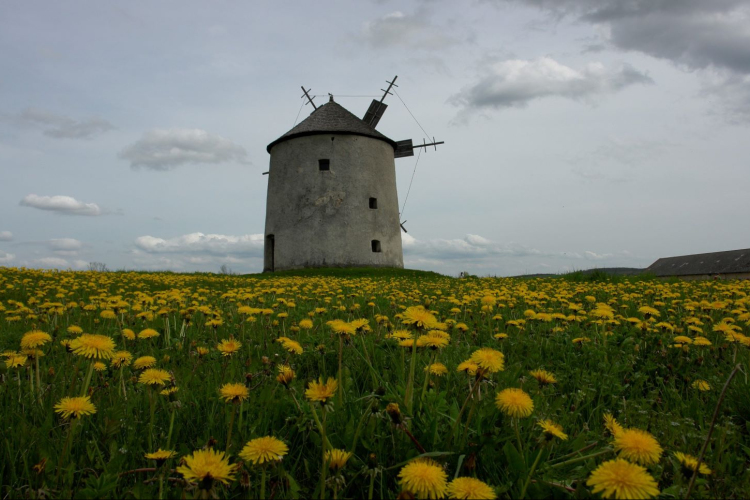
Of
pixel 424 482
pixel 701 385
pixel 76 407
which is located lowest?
pixel 701 385

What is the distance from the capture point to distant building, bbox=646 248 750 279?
32.6 metres


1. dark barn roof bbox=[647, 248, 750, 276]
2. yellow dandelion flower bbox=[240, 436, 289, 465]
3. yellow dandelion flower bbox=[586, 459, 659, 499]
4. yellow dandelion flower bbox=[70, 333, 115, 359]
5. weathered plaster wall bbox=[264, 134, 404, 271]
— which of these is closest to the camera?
yellow dandelion flower bbox=[586, 459, 659, 499]

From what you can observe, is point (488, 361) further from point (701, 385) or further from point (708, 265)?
point (708, 265)

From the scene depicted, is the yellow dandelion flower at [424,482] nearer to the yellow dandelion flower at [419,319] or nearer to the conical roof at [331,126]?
the yellow dandelion flower at [419,319]

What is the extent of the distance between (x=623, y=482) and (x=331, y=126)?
2407 centimetres

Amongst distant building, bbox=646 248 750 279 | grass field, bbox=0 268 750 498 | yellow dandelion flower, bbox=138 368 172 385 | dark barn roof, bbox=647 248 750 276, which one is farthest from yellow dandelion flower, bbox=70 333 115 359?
dark barn roof, bbox=647 248 750 276

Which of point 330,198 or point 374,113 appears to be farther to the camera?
point 374,113

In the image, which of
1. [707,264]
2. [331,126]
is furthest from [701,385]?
[707,264]

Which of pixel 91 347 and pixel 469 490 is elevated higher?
pixel 91 347

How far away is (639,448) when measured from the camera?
4.26ft

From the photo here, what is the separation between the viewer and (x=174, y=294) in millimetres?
4863

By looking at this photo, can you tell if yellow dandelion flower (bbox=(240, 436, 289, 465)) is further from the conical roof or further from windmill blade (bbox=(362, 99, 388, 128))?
windmill blade (bbox=(362, 99, 388, 128))

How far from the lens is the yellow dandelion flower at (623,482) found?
110cm

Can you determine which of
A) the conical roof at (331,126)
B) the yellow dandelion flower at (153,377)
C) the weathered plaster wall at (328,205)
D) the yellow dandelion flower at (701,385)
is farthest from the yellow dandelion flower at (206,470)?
the conical roof at (331,126)
